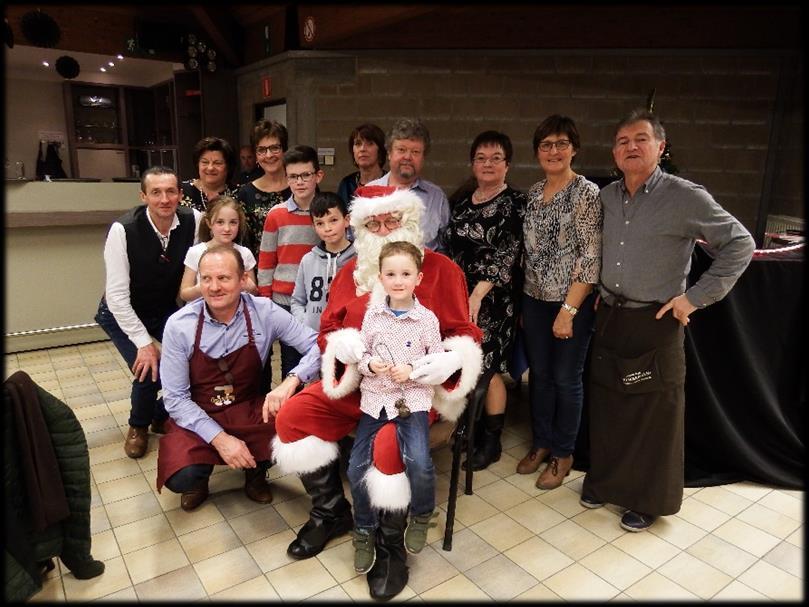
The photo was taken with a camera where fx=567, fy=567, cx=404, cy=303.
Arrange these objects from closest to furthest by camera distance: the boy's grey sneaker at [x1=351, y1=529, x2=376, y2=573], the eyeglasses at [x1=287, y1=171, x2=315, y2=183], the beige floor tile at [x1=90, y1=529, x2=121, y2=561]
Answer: the boy's grey sneaker at [x1=351, y1=529, x2=376, y2=573] → the beige floor tile at [x1=90, y1=529, x2=121, y2=561] → the eyeglasses at [x1=287, y1=171, x2=315, y2=183]

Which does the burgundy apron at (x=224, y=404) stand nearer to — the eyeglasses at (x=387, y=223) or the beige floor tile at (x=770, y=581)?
the eyeglasses at (x=387, y=223)

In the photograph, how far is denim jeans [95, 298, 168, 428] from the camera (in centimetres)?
→ 289

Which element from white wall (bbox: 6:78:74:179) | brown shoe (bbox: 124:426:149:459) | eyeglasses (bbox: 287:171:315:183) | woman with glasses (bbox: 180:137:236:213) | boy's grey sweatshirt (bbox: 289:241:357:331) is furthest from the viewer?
white wall (bbox: 6:78:74:179)

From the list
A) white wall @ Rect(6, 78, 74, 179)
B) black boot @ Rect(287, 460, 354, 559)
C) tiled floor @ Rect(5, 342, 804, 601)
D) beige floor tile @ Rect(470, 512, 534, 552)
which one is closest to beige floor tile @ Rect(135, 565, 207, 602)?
tiled floor @ Rect(5, 342, 804, 601)

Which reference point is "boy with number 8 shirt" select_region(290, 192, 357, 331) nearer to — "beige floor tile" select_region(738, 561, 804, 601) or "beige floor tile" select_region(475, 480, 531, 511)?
"beige floor tile" select_region(475, 480, 531, 511)

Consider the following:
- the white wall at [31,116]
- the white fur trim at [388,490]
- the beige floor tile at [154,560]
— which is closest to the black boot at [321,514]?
the white fur trim at [388,490]

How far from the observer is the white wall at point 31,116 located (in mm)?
8531

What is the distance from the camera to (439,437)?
2207 mm

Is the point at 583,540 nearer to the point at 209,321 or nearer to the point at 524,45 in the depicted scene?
the point at 209,321

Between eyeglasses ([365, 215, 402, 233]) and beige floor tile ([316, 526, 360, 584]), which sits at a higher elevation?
eyeglasses ([365, 215, 402, 233])

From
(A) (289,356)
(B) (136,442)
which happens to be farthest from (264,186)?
(B) (136,442)

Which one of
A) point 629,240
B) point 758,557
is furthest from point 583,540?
point 629,240

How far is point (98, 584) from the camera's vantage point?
201 centimetres

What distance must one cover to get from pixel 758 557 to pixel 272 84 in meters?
5.71
